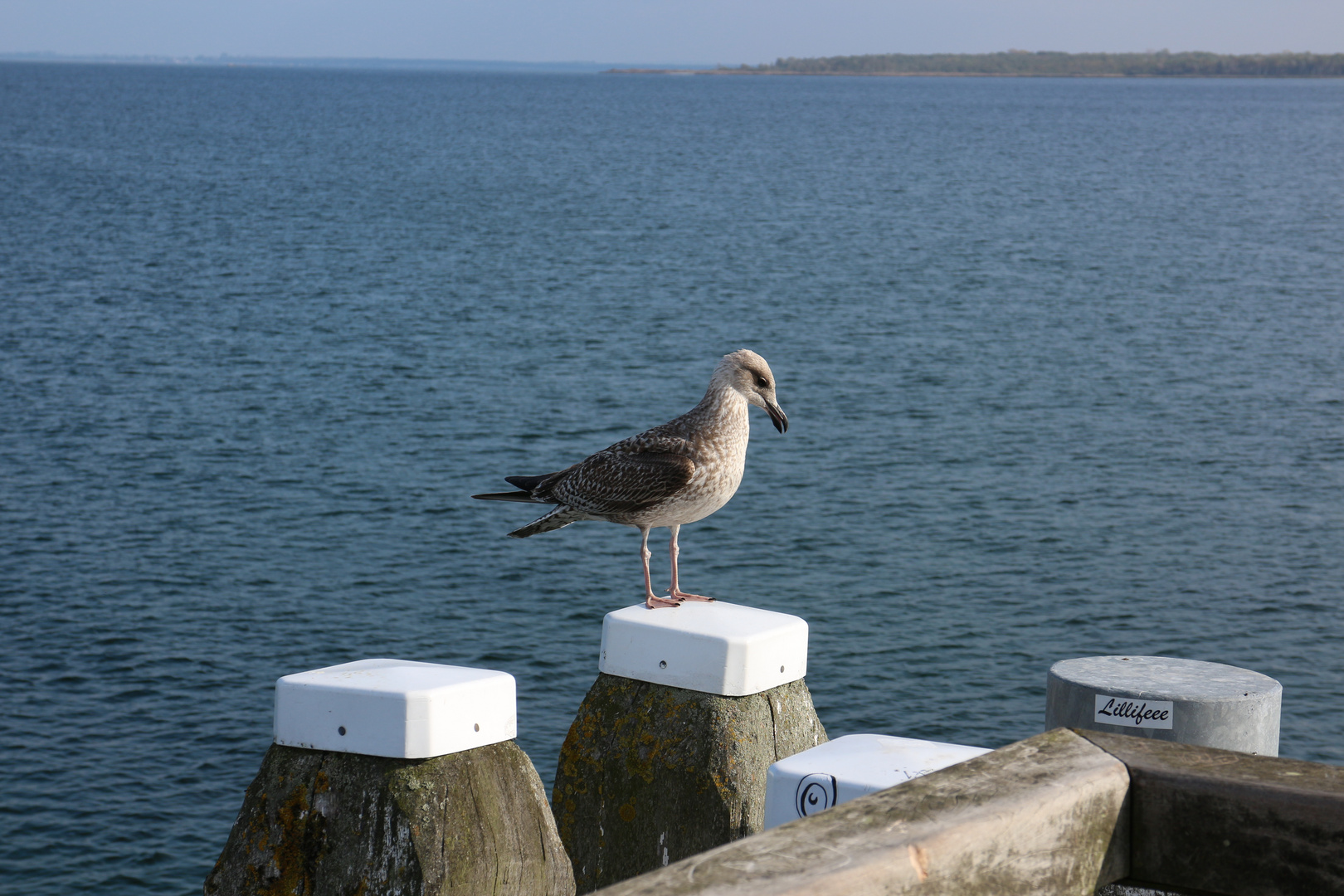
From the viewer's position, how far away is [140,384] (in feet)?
120

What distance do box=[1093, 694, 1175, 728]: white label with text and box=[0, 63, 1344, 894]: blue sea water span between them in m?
13.9

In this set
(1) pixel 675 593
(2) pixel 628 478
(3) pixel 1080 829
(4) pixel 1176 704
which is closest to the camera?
(3) pixel 1080 829

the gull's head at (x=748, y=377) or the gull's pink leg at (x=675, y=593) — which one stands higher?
the gull's head at (x=748, y=377)

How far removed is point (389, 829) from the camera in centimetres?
375

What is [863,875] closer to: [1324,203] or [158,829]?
[158,829]

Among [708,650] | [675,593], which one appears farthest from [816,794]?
[675,593]

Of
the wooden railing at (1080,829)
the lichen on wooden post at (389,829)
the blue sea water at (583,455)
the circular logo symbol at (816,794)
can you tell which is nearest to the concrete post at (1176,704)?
the circular logo symbol at (816,794)

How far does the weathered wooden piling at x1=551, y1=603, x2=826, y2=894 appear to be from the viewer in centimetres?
461

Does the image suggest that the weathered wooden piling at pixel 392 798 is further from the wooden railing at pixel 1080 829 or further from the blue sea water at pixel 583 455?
the blue sea water at pixel 583 455

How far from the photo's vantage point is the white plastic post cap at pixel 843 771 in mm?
3848

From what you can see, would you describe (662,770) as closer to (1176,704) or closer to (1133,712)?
(1133,712)

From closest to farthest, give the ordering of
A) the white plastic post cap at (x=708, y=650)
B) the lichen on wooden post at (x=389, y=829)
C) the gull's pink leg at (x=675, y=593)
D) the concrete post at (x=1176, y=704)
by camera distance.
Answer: the lichen on wooden post at (x=389, y=829) → the white plastic post cap at (x=708, y=650) → the concrete post at (x=1176, y=704) → the gull's pink leg at (x=675, y=593)

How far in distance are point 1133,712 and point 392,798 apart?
2.65 m

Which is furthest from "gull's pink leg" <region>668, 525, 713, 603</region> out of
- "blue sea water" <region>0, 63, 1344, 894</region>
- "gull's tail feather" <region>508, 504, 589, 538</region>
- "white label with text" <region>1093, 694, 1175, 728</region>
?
"blue sea water" <region>0, 63, 1344, 894</region>
